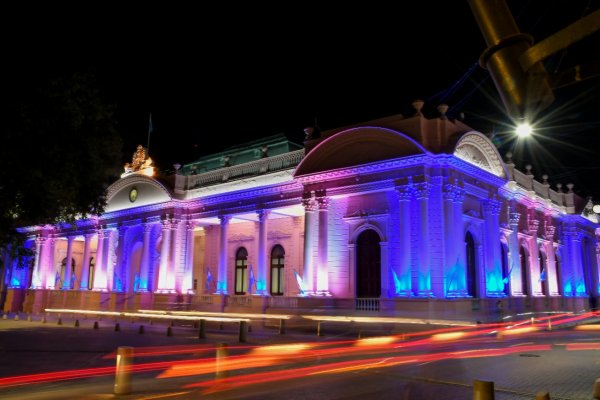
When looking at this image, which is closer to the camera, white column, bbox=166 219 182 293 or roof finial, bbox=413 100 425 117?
roof finial, bbox=413 100 425 117

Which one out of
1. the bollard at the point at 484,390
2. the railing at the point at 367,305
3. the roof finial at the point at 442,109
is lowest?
the bollard at the point at 484,390

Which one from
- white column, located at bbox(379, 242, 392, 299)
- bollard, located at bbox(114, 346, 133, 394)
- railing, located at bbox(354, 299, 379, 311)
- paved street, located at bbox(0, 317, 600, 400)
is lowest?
paved street, located at bbox(0, 317, 600, 400)

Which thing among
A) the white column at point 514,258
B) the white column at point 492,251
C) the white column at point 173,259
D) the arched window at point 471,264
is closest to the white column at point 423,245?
the arched window at point 471,264

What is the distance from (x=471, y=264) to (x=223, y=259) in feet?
47.8

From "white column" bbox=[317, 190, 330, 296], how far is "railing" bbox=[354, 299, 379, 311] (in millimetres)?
1769

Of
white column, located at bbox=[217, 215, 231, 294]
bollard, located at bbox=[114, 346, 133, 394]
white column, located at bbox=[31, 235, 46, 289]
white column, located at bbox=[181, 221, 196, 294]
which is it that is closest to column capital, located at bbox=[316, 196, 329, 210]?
white column, located at bbox=[217, 215, 231, 294]

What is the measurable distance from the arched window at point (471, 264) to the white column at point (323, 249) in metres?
7.25

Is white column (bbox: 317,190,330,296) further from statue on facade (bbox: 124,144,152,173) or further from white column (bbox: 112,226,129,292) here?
white column (bbox: 112,226,129,292)

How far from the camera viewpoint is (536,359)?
1270cm

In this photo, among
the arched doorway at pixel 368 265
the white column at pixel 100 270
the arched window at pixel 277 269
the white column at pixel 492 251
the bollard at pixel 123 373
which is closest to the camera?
the bollard at pixel 123 373

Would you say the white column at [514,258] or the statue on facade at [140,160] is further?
the statue on facade at [140,160]

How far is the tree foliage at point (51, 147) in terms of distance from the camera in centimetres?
1619

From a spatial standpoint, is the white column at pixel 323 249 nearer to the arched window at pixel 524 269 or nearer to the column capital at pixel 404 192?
the column capital at pixel 404 192

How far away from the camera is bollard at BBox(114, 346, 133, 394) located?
28.1ft
